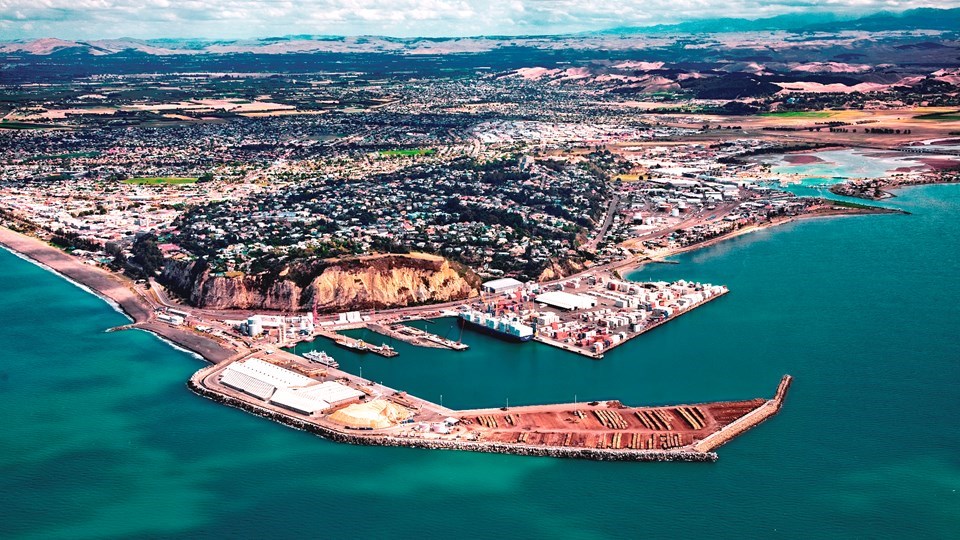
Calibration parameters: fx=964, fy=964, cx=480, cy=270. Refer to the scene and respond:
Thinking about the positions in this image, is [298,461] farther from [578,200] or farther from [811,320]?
[578,200]

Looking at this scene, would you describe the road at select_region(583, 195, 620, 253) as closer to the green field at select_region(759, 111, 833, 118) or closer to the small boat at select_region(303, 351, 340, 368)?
the small boat at select_region(303, 351, 340, 368)

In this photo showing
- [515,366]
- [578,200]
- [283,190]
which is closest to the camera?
[515,366]

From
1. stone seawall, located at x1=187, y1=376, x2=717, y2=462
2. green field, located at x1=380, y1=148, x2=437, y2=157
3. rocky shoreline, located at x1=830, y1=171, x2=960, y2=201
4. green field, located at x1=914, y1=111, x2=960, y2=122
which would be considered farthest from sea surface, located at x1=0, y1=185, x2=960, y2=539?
green field, located at x1=914, y1=111, x2=960, y2=122

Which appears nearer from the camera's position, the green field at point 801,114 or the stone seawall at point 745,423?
the stone seawall at point 745,423

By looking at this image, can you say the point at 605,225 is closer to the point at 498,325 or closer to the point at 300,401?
the point at 498,325

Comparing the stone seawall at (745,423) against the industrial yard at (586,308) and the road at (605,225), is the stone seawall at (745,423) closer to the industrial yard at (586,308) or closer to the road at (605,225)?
the industrial yard at (586,308)

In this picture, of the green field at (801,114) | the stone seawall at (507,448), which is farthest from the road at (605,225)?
the green field at (801,114)

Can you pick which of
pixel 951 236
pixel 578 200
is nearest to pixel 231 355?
pixel 578 200

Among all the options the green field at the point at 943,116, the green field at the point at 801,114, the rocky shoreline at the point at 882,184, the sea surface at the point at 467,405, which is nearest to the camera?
the sea surface at the point at 467,405
